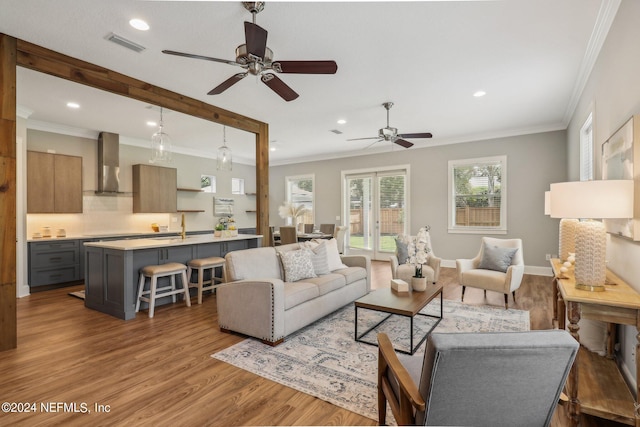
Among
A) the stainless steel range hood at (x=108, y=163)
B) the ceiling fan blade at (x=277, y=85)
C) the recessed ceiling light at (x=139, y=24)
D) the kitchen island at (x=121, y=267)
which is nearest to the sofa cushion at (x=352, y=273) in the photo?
the kitchen island at (x=121, y=267)

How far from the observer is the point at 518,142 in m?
6.30

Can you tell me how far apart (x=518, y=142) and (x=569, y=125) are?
0.90 m

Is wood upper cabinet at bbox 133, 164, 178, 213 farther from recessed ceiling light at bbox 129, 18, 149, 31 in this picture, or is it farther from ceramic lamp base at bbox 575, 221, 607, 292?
ceramic lamp base at bbox 575, 221, 607, 292

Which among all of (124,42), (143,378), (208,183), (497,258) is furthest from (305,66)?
(208,183)

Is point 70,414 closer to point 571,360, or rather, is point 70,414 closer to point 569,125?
point 571,360

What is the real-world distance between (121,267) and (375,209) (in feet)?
19.3

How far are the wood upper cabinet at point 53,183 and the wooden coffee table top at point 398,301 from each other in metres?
5.87

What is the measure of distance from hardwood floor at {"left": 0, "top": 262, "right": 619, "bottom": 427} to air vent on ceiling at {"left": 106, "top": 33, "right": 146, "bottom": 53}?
115 inches

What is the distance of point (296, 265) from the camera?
3.78 meters

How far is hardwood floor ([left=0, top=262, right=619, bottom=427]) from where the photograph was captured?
198cm

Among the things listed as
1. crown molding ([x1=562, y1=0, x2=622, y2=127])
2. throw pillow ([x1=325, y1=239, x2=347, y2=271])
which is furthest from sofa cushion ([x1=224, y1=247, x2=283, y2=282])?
crown molding ([x1=562, y1=0, x2=622, y2=127])

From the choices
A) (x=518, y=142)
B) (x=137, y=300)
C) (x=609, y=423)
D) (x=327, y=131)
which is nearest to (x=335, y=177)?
(x=327, y=131)

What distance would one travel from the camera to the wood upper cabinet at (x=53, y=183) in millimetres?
5421

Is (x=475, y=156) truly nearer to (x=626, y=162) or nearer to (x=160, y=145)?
(x=626, y=162)
